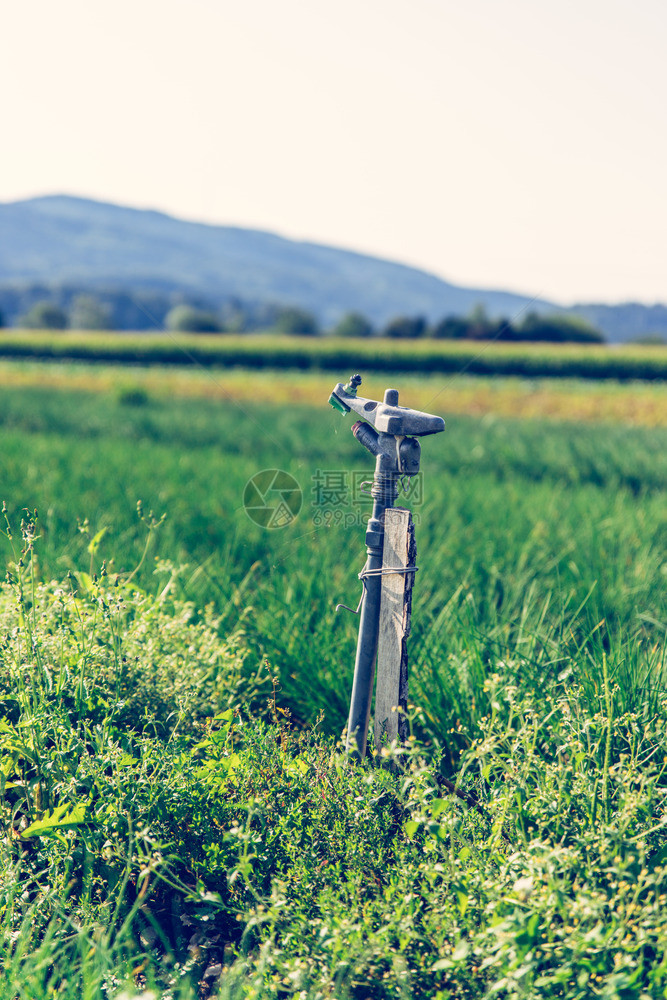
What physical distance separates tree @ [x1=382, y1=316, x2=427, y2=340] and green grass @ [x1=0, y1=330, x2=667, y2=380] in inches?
404

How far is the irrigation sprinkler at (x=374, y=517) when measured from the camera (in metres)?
1.82

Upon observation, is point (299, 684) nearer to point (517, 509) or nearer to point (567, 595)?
point (567, 595)

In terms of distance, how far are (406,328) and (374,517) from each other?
51953 millimetres

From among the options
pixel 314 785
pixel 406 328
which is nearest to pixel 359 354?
pixel 406 328

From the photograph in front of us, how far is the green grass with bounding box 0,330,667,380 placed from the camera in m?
33.1

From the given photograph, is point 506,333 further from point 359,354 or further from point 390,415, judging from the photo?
point 390,415

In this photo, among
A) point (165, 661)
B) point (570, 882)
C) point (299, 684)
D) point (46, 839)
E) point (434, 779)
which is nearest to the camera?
point (570, 882)

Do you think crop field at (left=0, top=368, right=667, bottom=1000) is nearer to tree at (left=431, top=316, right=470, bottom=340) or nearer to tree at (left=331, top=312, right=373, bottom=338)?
tree at (left=431, top=316, right=470, bottom=340)

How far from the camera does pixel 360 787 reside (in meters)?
1.71

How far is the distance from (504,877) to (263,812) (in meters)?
0.60

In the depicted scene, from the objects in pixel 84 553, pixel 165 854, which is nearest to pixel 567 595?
pixel 165 854

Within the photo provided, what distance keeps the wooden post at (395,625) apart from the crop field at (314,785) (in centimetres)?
9

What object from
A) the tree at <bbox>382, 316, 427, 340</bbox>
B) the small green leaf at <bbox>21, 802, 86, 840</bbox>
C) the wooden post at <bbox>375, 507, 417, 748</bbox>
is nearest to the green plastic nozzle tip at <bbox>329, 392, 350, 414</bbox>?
the wooden post at <bbox>375, 507, 417, 748</bbox>

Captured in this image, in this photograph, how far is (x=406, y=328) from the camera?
2044 inches
